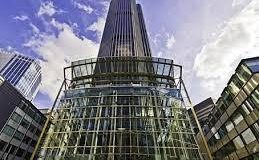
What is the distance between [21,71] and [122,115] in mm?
141946

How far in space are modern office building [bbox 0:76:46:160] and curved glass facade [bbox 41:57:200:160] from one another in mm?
13156

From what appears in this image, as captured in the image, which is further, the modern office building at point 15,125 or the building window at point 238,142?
the modern office building at point 15,125

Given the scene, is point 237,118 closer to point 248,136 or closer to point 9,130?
point 248,136

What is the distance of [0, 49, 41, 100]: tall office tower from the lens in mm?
139250

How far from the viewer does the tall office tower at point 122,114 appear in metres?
24.7

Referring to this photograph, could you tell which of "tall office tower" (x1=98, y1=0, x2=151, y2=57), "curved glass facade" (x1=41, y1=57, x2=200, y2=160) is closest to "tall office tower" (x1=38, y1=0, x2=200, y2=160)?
"curved glass facade" (x1=41, y1=57, x2=200, y2=160)

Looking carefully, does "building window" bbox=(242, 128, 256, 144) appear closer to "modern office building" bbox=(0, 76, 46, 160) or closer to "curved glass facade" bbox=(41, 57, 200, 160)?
"curved glass facade" bbox=(41, 57, 200, 160)

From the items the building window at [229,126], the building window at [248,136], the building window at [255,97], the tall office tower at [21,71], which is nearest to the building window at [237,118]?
the building window at [229,126]

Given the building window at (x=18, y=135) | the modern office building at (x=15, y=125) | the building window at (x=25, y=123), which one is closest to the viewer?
the modern office building at (x=15, y=125)

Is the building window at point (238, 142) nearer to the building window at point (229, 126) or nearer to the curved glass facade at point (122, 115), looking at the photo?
Result: the building window at point (229, 126)

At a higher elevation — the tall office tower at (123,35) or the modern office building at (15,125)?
the tall office tower at (123,35)

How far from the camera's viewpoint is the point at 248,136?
28.0m

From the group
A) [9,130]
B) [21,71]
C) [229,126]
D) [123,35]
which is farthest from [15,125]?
[21,71]

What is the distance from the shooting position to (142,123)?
91.2 ft
